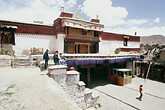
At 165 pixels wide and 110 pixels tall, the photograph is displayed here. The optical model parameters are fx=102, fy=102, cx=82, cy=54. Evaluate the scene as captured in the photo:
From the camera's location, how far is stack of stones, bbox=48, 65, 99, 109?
574cm

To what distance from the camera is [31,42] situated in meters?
14.5

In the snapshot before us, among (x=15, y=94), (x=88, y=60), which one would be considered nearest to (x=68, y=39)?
(x=88, y=60)

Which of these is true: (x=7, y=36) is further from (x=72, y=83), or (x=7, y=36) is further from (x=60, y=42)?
(x=72, y=83)

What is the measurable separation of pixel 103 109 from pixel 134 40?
72.1 feet

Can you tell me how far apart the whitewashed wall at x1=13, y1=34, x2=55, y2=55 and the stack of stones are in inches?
409

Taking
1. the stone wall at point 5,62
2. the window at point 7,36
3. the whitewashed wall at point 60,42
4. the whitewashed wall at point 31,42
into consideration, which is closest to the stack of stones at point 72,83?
the stone wall at point 5,62

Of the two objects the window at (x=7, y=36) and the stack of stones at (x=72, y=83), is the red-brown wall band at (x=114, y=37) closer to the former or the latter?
the window at (x=7, y=36)

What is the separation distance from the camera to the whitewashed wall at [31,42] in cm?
1371

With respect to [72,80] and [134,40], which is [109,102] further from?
[134,40]

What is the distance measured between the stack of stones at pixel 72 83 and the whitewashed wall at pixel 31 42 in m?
10.4

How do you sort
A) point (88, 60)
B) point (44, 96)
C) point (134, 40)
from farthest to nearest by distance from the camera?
point (134, 40) < point (88, 60) < point (44, 96)

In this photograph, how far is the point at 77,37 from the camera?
16.4 metres

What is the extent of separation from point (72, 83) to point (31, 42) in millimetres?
11069

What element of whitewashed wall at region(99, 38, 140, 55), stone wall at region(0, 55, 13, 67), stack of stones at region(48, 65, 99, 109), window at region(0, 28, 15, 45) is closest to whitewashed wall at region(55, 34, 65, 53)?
window at region(0, 28, 15, 45)
